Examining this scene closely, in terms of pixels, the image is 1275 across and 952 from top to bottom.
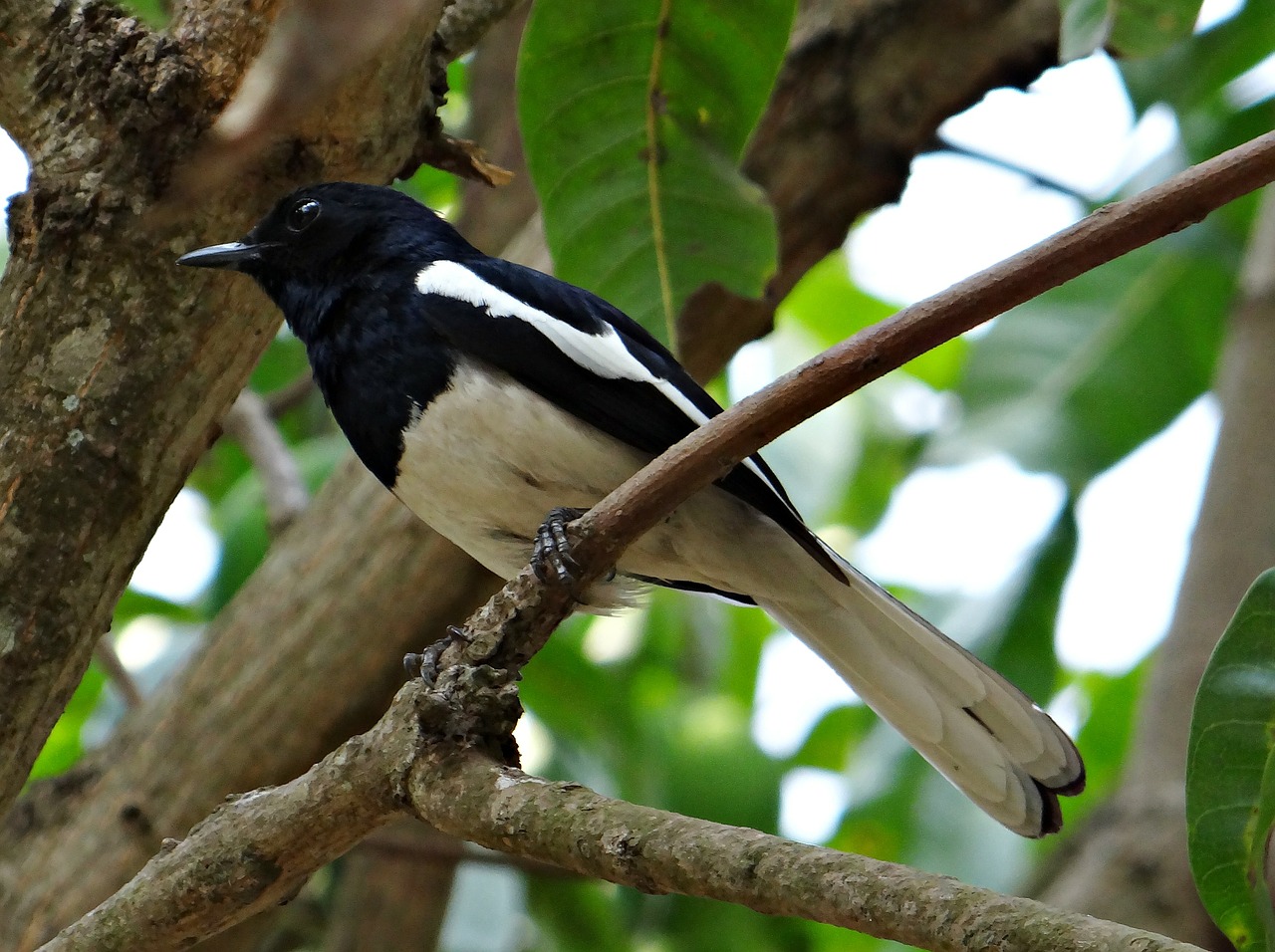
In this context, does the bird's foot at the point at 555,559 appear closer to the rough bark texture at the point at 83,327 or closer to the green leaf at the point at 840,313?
the rough bark texture at the point at 83,327

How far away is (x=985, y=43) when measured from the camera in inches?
137

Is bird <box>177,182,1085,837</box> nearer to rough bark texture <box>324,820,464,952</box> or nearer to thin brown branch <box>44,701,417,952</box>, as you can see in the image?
thin brown branch <box>44,701,417,952</box>

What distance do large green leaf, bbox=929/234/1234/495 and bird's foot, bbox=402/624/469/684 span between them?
66.8 inches

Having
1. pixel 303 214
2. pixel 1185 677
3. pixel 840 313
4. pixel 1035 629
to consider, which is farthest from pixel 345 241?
pixel 840 313

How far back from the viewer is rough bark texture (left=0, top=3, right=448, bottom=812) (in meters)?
1.88

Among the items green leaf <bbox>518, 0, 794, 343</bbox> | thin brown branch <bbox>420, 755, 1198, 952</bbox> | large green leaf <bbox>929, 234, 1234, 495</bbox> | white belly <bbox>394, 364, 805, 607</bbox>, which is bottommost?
thin brown branch <bbox>420, 755, 1198, 952</bbox>

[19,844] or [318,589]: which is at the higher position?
[318,589]

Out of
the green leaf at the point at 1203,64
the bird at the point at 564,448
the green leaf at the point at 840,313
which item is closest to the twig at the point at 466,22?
the bird at the point at 564,448

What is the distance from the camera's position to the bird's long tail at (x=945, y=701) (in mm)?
2463

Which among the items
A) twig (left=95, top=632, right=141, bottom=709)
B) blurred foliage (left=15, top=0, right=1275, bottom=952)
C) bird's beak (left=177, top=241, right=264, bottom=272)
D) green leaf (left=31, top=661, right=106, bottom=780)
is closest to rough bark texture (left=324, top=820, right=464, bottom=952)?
blurred foliage (left=15, top=0, right=1275, bottom=952)

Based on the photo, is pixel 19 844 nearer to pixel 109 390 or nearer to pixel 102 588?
pixel 102 588

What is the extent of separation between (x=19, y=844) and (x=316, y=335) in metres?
1.22

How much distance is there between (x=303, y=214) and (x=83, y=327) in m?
0.83

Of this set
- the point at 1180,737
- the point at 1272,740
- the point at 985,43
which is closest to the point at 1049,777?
the point at 1272,740
